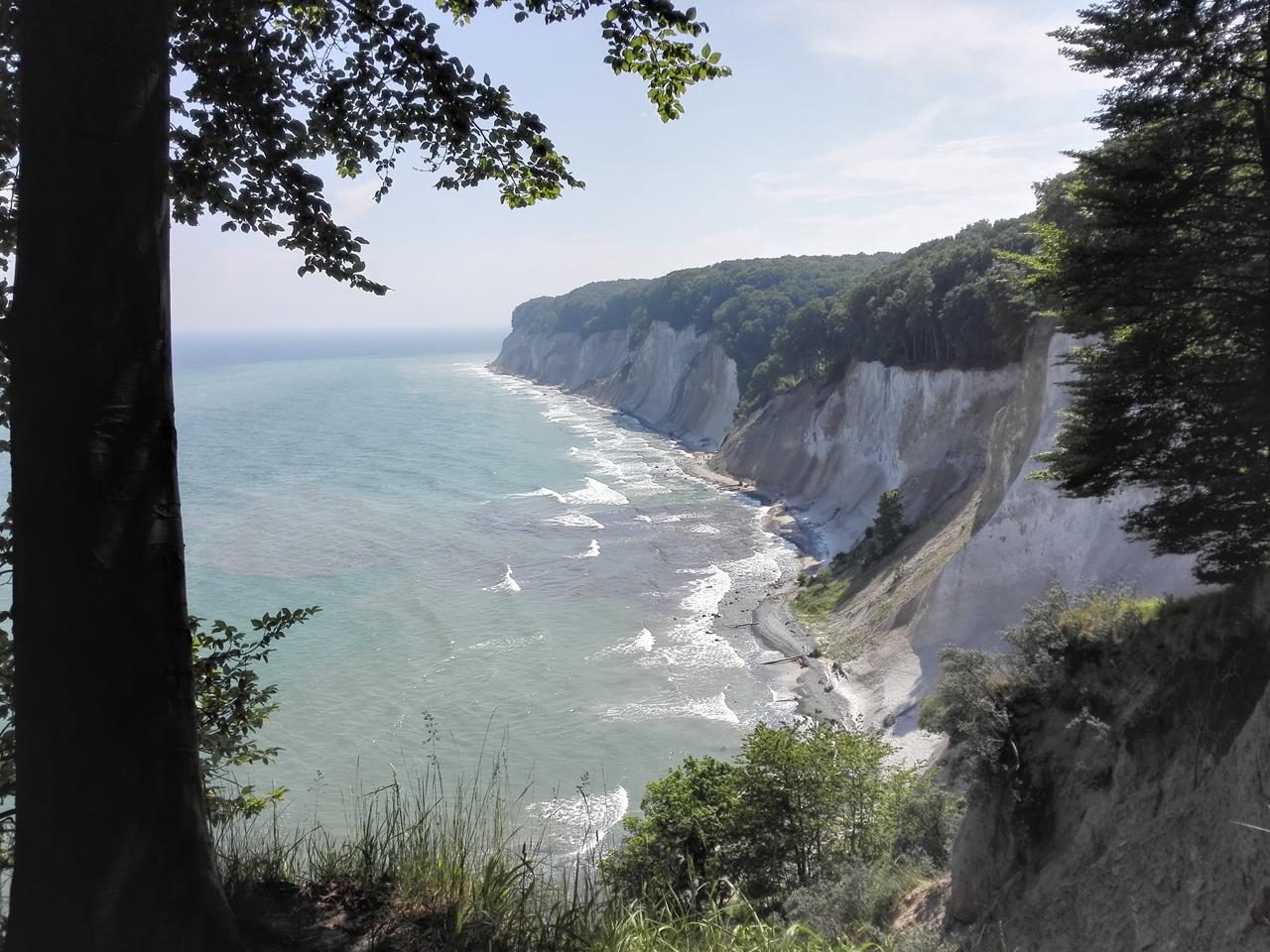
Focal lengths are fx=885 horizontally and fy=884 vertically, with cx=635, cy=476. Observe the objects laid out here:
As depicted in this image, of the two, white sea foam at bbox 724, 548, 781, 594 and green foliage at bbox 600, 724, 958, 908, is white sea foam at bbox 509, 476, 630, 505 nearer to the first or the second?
white sea foam at bbox 724, 548, 781, 594

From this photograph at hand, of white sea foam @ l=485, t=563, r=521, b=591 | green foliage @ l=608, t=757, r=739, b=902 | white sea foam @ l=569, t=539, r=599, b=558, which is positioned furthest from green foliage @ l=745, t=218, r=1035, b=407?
white sea foam @ l=485, t=563, r=521, b=591

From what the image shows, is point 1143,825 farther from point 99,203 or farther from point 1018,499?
point 1018,499

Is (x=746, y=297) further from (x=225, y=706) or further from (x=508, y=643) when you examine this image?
(x=225, y=706)

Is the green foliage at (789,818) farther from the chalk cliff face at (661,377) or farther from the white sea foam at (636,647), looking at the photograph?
the chalk cliff face at (661,377)

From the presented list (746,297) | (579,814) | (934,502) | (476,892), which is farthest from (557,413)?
(476,892)

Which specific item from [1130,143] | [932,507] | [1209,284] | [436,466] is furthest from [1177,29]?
[436,466]
